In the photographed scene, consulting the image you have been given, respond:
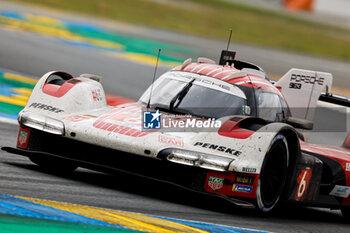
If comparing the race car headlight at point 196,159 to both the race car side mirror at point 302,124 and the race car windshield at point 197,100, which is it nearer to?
the race car windshield at point 197,100

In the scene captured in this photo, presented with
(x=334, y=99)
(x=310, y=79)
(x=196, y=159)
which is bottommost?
(x=196, y=159)

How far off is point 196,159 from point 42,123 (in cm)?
150

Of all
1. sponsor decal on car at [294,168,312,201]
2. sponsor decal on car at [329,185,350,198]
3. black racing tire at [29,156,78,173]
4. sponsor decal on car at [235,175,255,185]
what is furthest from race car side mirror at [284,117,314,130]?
black racing tire at [29,156,78,173]

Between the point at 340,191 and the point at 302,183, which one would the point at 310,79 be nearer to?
the point at 340,191

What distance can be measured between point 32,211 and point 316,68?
70.7 feet

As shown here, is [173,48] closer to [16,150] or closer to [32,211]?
[16,150]

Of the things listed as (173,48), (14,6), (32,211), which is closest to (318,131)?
(32,211)

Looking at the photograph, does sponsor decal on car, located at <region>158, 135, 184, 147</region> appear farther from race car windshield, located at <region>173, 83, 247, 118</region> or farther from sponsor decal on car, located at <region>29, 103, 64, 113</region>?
sponsor decal on car, located at <region>29, 103, 64, 113</region>

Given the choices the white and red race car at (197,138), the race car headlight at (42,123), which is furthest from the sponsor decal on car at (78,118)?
the race car headlight at (42,123)

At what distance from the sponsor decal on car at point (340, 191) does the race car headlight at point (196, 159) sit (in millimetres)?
1857

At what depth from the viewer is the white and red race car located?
634cm

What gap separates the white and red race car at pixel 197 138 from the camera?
6336 mm

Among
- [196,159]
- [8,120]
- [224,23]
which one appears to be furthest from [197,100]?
[224,23]

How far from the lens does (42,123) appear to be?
22.4ft
